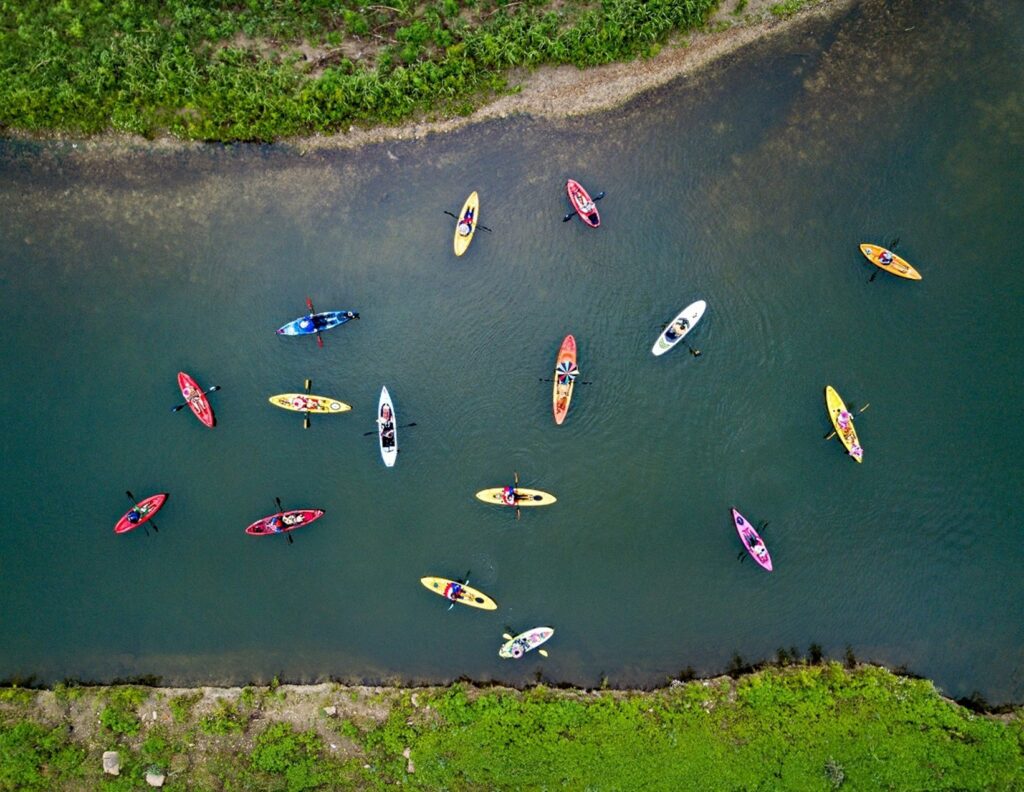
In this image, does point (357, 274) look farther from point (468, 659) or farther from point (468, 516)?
point (468, 659)

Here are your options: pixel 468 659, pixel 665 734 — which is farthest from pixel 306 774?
pixel 665 734

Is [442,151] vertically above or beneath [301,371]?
above

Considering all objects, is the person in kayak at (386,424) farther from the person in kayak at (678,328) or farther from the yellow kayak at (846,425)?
the yellow kayak at (846,425)

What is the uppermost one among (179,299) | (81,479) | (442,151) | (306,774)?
(442,151)

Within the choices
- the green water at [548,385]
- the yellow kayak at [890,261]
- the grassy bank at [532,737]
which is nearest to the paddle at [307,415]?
the green water at [548,385]

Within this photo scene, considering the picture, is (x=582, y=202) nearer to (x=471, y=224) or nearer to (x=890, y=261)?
(x=471, y=224)

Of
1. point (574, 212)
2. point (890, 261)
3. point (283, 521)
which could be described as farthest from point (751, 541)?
point (283, 521)
